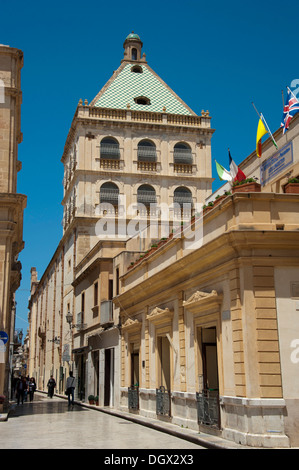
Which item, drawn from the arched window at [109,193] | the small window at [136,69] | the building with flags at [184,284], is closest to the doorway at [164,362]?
the building with flags at [184,284]

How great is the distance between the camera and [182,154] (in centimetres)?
4341

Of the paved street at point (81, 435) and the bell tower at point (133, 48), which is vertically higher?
the bell tower at point (133, 48)

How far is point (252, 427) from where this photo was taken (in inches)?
466

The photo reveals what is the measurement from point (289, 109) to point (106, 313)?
46.8 feet

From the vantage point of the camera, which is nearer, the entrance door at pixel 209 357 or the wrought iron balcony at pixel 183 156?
the entrance door at pixel 209 357

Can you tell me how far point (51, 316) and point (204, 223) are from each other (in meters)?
40.0

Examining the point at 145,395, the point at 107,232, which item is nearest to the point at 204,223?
the point at 145,395

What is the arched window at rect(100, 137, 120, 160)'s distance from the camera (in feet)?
137

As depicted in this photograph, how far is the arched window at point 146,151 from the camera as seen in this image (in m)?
42.6

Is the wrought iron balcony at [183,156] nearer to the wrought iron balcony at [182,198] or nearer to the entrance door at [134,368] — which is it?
the wrought iron balcony at [182,198]

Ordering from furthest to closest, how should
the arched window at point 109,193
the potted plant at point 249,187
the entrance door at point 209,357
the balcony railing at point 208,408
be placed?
the arched window at point 109,193
the entrance door at point 209,357
the balcony railing at point 208,408
the potted plant at point 249,187

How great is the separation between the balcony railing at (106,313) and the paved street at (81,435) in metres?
6.57

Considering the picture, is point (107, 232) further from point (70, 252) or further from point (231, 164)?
point (231, 164)

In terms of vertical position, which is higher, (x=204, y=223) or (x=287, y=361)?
(x=204, y=223)
